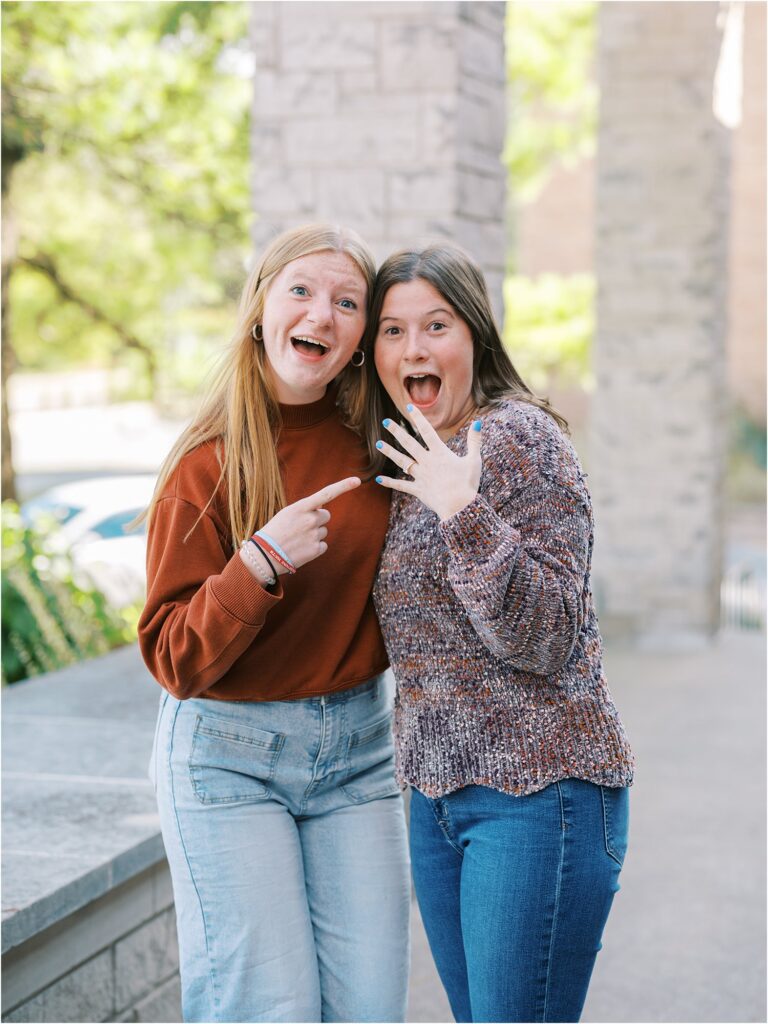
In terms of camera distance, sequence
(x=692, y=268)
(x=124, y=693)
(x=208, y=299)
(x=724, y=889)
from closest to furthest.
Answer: (x=724, y=889), (x=124, y=693), (x=692, y=268), (x=208, y=299)

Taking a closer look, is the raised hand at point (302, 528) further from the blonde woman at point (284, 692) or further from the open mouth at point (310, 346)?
the open mouth at point (310, 346)

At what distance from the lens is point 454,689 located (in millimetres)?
2062

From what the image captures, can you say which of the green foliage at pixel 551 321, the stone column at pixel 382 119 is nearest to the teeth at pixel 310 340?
the stone column at pixel 382 119

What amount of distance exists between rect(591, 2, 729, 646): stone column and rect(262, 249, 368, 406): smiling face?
271 inches

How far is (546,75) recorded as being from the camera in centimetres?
1468

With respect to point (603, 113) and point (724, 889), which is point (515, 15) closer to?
point (603, 113)

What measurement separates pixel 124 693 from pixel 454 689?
9.93ft

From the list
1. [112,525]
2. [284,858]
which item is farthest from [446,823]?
[112,525]

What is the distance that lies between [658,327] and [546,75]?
7.14 meters

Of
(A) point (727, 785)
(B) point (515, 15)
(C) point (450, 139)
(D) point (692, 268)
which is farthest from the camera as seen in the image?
(B) point (515, 15)

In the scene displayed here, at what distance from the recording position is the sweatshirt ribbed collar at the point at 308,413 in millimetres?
2322

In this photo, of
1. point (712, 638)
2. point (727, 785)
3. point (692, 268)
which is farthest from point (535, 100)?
point (727, 785)

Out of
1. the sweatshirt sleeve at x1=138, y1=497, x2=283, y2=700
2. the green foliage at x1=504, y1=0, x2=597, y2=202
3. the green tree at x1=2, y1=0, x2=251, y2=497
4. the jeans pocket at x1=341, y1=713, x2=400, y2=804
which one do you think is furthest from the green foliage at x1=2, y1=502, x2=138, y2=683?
the green foliage at x1=504, y1=0, x2=597, y2=202

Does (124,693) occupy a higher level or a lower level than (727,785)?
higher
